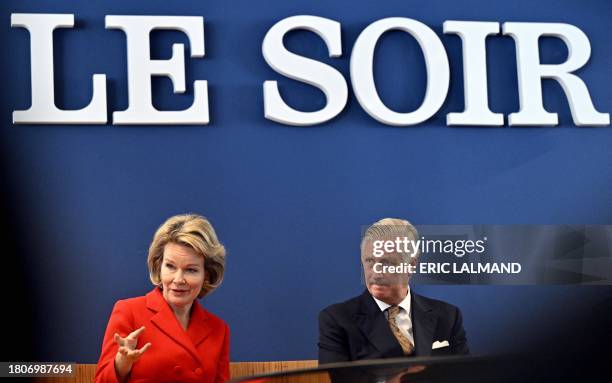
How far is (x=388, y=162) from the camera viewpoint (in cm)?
414

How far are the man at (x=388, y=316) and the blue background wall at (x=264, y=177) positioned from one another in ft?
0.19

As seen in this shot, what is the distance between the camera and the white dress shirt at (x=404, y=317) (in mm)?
3979

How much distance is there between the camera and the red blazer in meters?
3.69

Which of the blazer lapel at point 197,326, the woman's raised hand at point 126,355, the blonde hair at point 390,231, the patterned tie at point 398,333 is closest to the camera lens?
the woman's raised hand at point 126,355

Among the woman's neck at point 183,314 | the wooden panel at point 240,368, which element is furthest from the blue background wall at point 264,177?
the woman's neck at point 183,314

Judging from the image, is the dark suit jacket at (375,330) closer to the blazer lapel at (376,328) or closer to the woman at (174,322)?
the blazer lapel at (376,328)

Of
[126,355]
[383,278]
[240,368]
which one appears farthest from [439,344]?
[126,355]

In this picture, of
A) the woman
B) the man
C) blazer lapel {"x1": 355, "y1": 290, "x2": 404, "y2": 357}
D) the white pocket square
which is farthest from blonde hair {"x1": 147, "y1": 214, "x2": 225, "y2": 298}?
the white pocket square

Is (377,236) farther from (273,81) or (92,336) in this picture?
(92,336)

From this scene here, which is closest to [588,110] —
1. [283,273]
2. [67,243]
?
[283,273]

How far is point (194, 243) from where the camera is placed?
12.7 ft

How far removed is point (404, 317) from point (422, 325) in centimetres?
9

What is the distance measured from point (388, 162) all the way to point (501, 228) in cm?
60

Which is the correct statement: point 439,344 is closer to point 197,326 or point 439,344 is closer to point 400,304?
point 400,304
